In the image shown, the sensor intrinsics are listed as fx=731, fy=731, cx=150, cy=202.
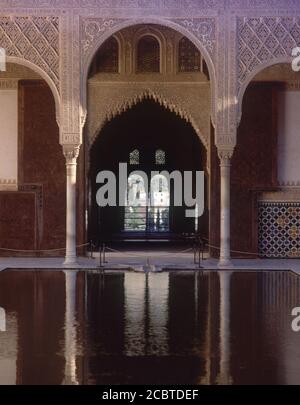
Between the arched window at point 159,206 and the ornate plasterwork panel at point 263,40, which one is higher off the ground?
the ornate plasterwork panel at point 263,40

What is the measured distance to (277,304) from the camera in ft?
27.2

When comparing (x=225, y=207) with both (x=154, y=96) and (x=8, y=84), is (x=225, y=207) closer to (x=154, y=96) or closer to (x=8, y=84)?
(x=154, y=96)

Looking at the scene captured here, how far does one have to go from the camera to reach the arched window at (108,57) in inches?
527

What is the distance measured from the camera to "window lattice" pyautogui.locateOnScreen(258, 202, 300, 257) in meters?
13.4

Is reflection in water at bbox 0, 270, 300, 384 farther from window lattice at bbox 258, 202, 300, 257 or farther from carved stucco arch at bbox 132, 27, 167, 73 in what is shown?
carved stucco arch at bbox 132, 27, 167, 73

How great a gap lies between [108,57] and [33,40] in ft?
6.83

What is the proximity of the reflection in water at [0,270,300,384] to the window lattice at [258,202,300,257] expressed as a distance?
8.97 feet

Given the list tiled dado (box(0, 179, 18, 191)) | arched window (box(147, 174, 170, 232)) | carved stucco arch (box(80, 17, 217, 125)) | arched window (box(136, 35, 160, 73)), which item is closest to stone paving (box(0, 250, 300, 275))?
tiled dado (box(0, 179, 18, 191))

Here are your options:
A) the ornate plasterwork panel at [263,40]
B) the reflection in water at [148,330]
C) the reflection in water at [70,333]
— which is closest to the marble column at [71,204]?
A: the reflection in water at [148,330]

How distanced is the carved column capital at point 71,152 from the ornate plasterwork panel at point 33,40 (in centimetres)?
108

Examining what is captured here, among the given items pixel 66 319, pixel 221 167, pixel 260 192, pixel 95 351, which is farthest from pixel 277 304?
pixel 260 192

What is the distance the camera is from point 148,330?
6.63 metres

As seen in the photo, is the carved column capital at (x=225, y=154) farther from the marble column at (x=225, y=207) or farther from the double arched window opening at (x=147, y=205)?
the double arched window opening at (x=147, y=205)

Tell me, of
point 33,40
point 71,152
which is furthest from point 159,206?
point 33,40
